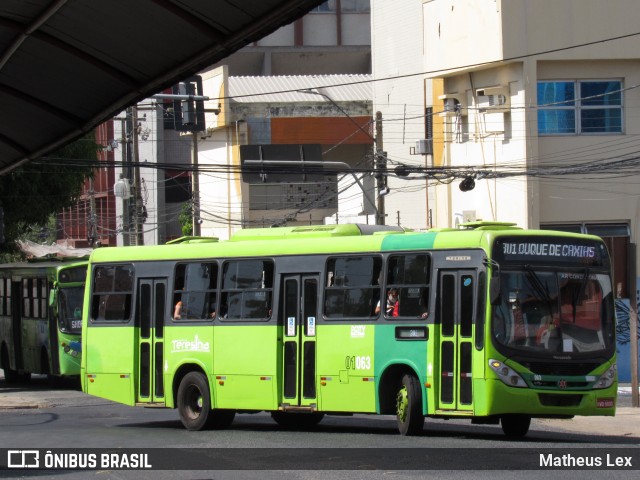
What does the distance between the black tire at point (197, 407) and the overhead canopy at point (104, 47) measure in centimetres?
953

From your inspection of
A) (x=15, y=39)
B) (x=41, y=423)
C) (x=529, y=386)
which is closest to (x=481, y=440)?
(x=529, y=386)

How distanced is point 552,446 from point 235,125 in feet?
127

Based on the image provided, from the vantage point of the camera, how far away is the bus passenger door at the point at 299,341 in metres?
17.4

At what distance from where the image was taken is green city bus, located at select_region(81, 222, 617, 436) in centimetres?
1569

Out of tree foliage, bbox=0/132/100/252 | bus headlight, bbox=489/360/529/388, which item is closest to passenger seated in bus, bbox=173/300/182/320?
bus headlight, bbox=489/360/529/388

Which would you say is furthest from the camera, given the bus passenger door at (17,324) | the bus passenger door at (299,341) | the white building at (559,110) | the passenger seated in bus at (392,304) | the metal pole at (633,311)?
the white building at (559,110)

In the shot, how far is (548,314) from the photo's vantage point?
15859 millimetres

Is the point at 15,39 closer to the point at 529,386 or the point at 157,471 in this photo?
the point at 157,471

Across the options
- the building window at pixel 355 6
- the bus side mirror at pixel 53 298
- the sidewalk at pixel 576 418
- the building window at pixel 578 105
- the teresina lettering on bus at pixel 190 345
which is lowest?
the sidewalk at pixel 576 418

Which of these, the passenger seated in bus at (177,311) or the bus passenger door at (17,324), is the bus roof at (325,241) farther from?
the bus passenger door at (17,324)

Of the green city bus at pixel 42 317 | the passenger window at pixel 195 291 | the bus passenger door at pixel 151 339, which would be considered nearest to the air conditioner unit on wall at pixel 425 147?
the green city bus at pixel 42 317

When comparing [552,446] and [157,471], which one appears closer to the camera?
[157,471]

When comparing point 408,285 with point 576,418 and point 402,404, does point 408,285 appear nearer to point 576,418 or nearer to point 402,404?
point 402,404

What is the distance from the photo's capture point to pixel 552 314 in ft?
52.1
